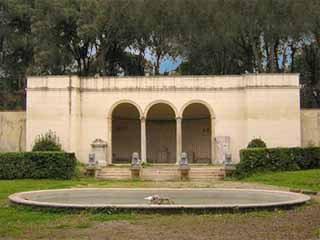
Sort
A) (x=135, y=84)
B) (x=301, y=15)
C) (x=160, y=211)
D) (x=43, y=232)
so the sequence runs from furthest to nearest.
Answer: (x=301, y=15) → (x=135, y=84) → (x=160, y=211) → (x=43, y=232)

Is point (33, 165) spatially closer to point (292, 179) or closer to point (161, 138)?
point (292, 179)

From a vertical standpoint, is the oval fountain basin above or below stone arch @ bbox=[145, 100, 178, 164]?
below

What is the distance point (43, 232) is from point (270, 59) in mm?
30913

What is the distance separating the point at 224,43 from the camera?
3797 cm

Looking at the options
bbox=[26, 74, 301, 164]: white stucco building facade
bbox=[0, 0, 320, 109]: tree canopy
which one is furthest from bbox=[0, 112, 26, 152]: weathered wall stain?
bbox=[0, 0, 320, 109]: tree canopy

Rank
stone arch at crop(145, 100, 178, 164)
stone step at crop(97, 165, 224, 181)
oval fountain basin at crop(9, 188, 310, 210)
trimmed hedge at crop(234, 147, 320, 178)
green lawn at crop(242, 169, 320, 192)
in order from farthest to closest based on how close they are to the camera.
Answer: stone arch at crop(145, 100, 178, 164) → stone step at crop(97, 165, 224, 181) → trimmed hedge at crop(234, 147, 320, 178) → green lawn at crop(242, 169, 320, 192) → oval fountain basin at crop(9, 188, 310, 210)

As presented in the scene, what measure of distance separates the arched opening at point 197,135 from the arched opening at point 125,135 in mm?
3149

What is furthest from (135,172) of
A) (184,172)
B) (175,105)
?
(175,105)

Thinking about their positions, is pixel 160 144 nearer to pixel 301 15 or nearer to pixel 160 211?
pixel 301 15

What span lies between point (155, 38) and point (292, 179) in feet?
69.8

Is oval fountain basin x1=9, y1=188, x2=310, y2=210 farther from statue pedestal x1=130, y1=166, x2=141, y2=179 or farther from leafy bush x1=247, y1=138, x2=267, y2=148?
leafy bush x1=247, y1=138, x2=267, y2=148

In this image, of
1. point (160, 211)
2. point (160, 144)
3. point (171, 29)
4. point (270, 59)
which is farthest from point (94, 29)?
point (160, 211)

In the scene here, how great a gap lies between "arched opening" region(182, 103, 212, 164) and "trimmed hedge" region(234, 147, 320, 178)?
888 centimetres

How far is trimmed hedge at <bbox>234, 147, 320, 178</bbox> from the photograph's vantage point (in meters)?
24.3
